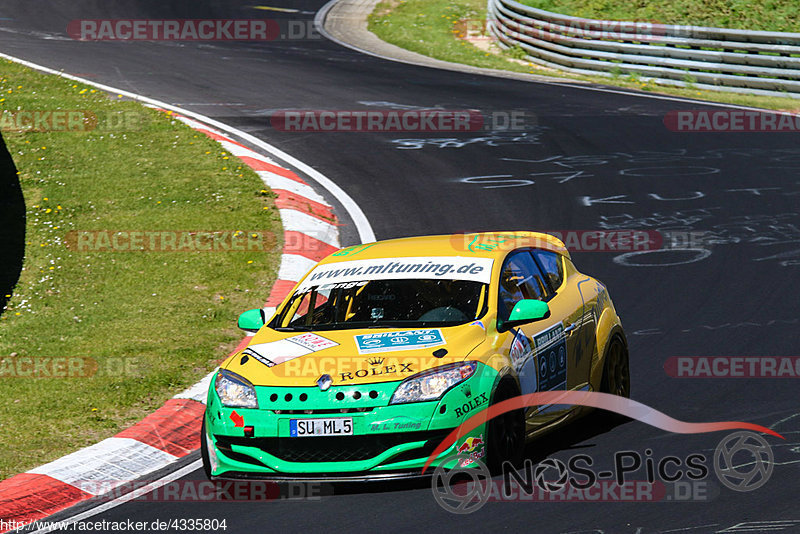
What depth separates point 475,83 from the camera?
24266 millimetres

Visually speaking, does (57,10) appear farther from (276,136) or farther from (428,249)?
(428,249)

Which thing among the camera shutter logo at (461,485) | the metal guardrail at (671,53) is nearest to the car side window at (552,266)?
the camera shutter logo at (461,485)

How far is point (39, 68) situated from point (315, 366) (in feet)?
59.9

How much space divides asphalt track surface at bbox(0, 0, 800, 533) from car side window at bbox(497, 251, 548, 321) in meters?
1.00

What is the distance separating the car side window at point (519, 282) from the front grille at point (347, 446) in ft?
4.45

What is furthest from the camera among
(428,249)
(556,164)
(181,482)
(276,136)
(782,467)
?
(276,136)

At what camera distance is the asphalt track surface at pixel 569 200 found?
700 cm

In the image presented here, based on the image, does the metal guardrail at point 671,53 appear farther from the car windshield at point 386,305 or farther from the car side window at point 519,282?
the car windshield at point 386,305

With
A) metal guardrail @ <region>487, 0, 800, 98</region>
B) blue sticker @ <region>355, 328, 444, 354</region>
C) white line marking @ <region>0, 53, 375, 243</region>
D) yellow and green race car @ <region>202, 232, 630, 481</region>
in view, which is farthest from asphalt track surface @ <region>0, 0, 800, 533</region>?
metal guardrail @ <region>487, 0, 800, 98</region>

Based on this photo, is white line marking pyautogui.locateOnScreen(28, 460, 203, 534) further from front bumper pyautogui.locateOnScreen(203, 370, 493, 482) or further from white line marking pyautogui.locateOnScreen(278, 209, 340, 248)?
white line marking pyautogui.locateOnScreen(278, 209, 340, 248)

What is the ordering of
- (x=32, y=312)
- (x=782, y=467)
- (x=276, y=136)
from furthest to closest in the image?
(x=276, y=136), (x=32, y=312), (x=782, y=467)

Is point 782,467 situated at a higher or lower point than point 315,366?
lower

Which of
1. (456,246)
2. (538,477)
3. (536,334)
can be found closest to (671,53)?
(456,246)

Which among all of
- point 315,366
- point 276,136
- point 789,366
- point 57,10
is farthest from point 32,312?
point 57,10
